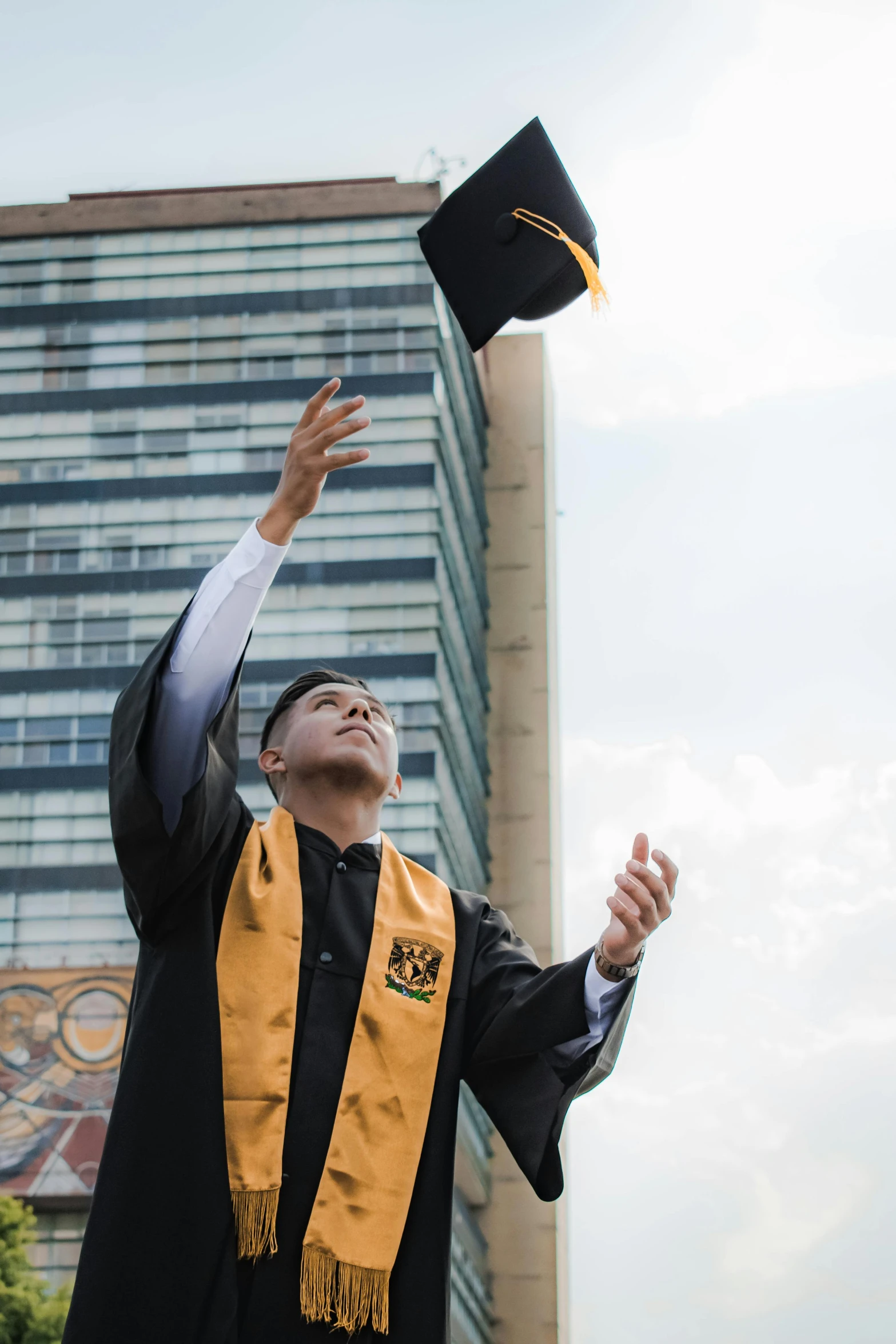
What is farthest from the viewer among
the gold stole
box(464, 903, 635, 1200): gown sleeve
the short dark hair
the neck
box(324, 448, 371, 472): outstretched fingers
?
the short dark hair

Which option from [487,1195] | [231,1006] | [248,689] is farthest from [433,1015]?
[487,1195]

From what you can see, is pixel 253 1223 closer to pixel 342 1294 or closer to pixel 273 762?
pixel 342 1294

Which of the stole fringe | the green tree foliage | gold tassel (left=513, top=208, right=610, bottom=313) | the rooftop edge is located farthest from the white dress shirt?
the rooftop edge

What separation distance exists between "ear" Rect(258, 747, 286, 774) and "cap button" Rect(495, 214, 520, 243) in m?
1.71

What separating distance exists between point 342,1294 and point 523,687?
60.6m

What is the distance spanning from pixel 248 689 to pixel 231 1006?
4727 centimetres

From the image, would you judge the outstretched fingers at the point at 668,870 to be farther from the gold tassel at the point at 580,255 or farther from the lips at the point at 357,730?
the gold tassel at the point at 580,255

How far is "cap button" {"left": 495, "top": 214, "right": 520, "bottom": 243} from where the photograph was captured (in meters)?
4.74

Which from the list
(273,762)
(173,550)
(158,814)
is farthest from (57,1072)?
(158,814)

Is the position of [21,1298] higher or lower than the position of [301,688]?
lower

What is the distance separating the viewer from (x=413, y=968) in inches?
142

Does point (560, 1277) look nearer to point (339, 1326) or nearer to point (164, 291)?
point (164, 291)

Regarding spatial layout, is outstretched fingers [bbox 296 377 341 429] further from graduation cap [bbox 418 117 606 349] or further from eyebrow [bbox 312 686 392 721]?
graduation cap [bbox 418 117 606 349]

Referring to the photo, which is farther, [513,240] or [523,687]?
[523,687]
